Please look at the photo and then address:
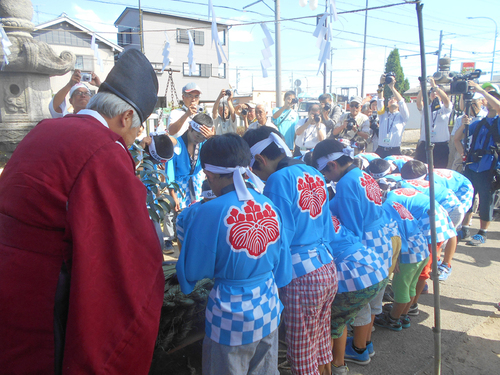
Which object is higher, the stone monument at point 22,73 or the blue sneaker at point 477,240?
the stone monument at point 22,73

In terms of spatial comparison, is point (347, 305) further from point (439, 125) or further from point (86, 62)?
point (86, 62)

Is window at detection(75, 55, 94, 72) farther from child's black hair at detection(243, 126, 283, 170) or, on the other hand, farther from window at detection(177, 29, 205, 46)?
child's black hair at detection(243, 126, 283, 170)

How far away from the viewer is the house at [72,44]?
22.3 meters

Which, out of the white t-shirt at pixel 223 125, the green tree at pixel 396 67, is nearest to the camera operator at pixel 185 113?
the white t-shirt at pixel 223 125

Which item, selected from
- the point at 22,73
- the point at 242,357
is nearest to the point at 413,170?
the point at 242,357

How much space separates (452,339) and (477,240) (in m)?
2.97

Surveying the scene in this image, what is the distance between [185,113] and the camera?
4.32 metres

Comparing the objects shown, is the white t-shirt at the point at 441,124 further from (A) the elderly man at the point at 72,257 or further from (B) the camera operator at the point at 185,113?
(A) the elderly man at the point at 72,257

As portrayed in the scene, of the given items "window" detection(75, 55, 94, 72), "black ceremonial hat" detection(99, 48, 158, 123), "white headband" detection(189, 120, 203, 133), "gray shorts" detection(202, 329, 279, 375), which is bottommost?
"gray shorts" detection(202, 329, 279, 375)

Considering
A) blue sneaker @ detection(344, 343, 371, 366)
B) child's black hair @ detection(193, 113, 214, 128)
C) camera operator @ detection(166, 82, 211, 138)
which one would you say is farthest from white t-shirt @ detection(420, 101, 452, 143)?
blue sneaker @ detection(344, 343, 371, 366)

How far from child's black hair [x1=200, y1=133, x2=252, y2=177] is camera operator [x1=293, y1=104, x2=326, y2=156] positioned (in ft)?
14.5

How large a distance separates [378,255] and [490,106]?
4234 millimetres

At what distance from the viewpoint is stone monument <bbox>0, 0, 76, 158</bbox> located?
315 inches

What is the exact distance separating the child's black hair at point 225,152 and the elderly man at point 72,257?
0.65 meters
